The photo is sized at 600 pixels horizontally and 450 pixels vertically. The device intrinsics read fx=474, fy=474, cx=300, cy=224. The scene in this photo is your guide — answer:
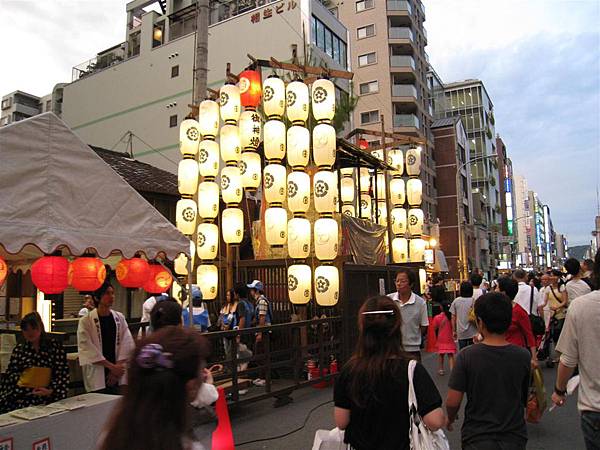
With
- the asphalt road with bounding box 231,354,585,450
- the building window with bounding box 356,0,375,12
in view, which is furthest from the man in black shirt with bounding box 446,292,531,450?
the building window with bounding box 356,0,375,12

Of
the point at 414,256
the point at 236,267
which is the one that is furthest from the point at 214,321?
the point at 414,256

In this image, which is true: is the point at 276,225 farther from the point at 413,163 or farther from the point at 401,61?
the point at 401,61

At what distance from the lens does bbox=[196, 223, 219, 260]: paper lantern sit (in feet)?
43.9

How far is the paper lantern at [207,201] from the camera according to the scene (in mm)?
13648

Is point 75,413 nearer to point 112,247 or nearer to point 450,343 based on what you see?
point 112,247

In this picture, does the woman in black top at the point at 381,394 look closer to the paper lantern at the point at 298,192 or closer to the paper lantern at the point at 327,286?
the paper lantern at the point at 327,286

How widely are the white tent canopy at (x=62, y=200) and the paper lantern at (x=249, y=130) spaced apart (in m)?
7.51

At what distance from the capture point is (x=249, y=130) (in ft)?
44.3

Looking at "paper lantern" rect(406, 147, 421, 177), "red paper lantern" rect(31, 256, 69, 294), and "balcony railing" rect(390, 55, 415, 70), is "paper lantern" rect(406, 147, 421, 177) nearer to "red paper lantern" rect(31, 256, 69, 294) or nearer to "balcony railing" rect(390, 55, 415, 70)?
"red paper lantern" rect(31, 256, 69, 294)

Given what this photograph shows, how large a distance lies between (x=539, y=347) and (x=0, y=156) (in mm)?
9756

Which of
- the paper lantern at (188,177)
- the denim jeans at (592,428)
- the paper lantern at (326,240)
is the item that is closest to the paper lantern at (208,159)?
the paper lantern at (188,177)

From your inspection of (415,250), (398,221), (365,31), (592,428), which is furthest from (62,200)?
→ (365,31)

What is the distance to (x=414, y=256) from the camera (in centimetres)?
1883

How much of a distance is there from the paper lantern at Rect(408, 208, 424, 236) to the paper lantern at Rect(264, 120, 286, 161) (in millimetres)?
8202
